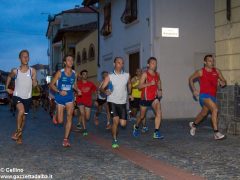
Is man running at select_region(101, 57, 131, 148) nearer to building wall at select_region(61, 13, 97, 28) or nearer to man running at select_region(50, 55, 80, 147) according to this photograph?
man running at select_region(50, 55, 80, 147)

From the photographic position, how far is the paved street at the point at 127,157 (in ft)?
20.6

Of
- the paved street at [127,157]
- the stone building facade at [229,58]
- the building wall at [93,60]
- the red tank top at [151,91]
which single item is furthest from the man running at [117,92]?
the building wall at [93,60]

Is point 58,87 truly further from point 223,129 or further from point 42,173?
point 223,129

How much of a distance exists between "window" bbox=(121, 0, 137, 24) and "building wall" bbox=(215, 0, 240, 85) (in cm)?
732

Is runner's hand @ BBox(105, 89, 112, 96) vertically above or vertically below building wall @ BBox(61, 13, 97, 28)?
below

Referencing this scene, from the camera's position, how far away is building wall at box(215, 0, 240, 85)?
11.1 metres

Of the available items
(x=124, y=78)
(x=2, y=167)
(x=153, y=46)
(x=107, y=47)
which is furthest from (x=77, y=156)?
(x=107, y=47)

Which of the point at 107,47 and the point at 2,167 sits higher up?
the point at 107,47

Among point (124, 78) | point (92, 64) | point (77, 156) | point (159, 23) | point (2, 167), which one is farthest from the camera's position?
point (92, 64)

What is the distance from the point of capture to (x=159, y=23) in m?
16.7

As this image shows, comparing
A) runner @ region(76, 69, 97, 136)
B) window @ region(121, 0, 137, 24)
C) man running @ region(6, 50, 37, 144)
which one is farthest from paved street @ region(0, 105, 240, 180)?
window @ region(121, 0, 137, 24)

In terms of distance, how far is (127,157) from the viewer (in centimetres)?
768

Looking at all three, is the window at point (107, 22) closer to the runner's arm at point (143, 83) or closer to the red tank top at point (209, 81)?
the runner's arm at point (143, 83)

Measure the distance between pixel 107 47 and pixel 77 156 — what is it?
52.3ft
